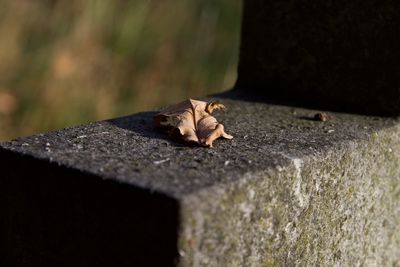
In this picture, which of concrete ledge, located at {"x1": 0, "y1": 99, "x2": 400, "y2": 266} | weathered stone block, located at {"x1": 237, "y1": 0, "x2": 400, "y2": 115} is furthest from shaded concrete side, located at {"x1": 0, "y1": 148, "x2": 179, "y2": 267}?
weathered stone block, located at {"x1": 237, "y1": 0, "x2": 400, "y2": 115}

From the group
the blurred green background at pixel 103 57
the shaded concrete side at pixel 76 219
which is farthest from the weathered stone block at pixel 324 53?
the blurred green background at pixel 103 57

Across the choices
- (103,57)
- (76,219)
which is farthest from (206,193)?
(103,57)

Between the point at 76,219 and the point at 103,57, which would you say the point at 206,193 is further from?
the point at 103,57

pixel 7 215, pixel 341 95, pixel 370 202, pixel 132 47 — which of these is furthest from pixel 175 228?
pixel 132 47

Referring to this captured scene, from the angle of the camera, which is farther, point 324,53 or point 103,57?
point 103,57

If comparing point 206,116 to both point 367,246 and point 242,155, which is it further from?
point 367,246

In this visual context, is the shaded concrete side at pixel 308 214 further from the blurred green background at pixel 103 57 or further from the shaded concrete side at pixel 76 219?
the blurred green background at pixel 103 57
